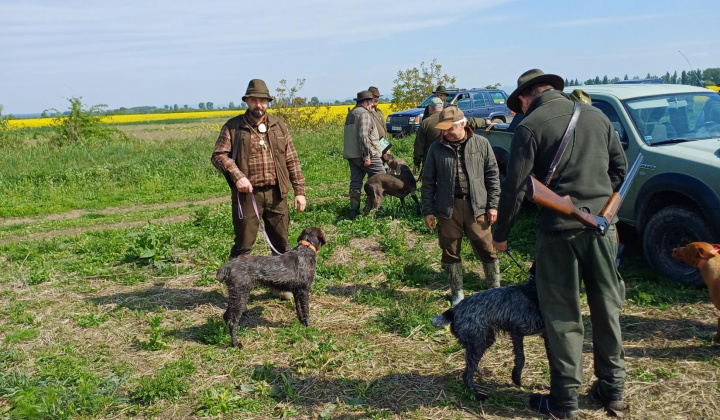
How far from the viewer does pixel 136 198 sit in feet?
42.8

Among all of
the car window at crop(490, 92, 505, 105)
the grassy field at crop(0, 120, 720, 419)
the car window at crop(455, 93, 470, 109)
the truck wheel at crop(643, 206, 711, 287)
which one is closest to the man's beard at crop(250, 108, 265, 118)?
the grassy field at crop(0, 120, 720, 419)

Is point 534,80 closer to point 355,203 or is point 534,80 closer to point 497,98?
point 355,203

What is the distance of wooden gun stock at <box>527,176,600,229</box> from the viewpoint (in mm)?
3346

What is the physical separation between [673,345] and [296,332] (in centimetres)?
339

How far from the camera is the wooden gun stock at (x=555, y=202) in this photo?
335 centimetres

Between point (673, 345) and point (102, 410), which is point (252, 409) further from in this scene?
point (673, 345)

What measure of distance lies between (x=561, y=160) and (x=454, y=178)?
178 cm

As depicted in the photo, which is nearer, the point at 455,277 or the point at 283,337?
the point at 283,337

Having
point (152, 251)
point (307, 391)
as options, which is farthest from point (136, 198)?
point (307, 391)

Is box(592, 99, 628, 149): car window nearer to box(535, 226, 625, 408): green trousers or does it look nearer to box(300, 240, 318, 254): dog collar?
box(535, 226, 625, 408): green trousers

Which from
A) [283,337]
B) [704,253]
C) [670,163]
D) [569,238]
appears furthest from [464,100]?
[569,238]

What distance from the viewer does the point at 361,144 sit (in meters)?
9.05

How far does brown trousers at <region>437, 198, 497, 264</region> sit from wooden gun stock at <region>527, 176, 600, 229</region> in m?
1.89

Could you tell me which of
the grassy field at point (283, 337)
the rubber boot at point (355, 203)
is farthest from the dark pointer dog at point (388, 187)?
the grassy field at point (283, 337)
